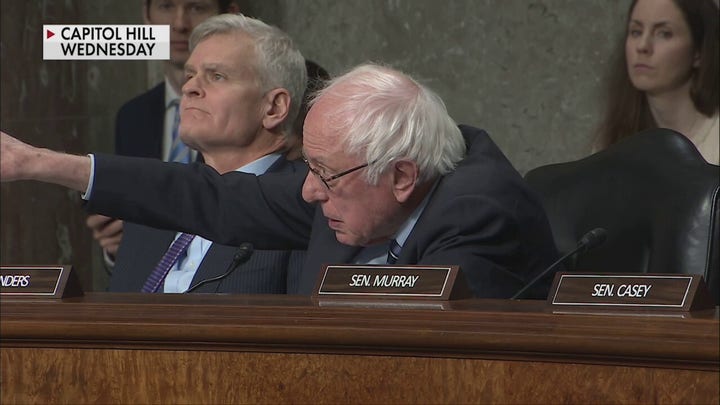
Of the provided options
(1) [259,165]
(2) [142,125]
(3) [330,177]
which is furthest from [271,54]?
(2) [142,125]

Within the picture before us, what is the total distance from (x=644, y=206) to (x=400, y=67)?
1799 mm

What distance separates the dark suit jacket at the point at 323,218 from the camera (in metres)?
2.34

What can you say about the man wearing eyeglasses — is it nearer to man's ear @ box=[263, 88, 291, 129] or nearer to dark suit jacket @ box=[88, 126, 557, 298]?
dark suit jacket @ box=[88, 126, 557, 298]

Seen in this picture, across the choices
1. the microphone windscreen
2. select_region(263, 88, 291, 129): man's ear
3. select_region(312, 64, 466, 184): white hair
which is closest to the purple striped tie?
select_region(263, 88, 291, 129): man's ear

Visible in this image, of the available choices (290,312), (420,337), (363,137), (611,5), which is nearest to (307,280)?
(363,137)

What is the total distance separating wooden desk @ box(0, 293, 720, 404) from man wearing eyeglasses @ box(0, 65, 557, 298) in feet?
1.30

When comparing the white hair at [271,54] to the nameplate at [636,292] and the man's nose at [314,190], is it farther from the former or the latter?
the nameplate at [636,292]

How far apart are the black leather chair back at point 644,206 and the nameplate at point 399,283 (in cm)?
62

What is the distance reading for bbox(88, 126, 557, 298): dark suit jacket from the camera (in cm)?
234

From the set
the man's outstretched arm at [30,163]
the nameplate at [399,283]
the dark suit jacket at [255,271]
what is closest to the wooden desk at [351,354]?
the nameplate at [399,283]

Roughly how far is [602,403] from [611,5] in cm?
258

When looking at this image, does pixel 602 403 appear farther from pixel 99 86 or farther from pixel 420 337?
pixel 99 86

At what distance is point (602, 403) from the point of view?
163 cm

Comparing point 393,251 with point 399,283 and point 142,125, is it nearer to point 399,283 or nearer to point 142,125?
point 399,283
